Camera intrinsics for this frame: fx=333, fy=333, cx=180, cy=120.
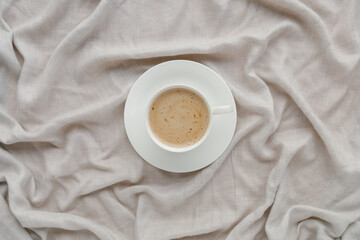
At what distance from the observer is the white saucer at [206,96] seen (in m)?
1.20

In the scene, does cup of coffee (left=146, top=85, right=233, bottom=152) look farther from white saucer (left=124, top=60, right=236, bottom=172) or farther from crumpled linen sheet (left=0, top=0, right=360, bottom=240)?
crumpled linen sheet (left=0, top=0, right=360, bottom=240)

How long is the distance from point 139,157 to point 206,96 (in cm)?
35

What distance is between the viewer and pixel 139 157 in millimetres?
1271

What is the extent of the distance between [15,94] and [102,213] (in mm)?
578

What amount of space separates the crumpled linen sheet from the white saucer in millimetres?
58

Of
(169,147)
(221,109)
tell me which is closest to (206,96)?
(221,109)

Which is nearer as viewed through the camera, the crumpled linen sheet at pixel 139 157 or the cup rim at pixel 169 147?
the cup rim at pixel 169 147

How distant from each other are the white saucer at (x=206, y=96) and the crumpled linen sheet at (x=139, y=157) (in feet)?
0.19

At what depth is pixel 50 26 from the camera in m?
1.29

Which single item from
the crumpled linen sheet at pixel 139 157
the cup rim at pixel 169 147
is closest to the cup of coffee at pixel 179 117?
the cup rim at pixel 169 147

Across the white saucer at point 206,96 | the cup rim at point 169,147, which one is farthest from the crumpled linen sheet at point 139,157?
the cup rim at point 169,147

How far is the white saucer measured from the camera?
1203 millimetres

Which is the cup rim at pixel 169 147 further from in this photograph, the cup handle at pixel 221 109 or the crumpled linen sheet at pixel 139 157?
the crumpled linen sheet at pixel 139 157

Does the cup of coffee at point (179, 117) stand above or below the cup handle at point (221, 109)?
below
